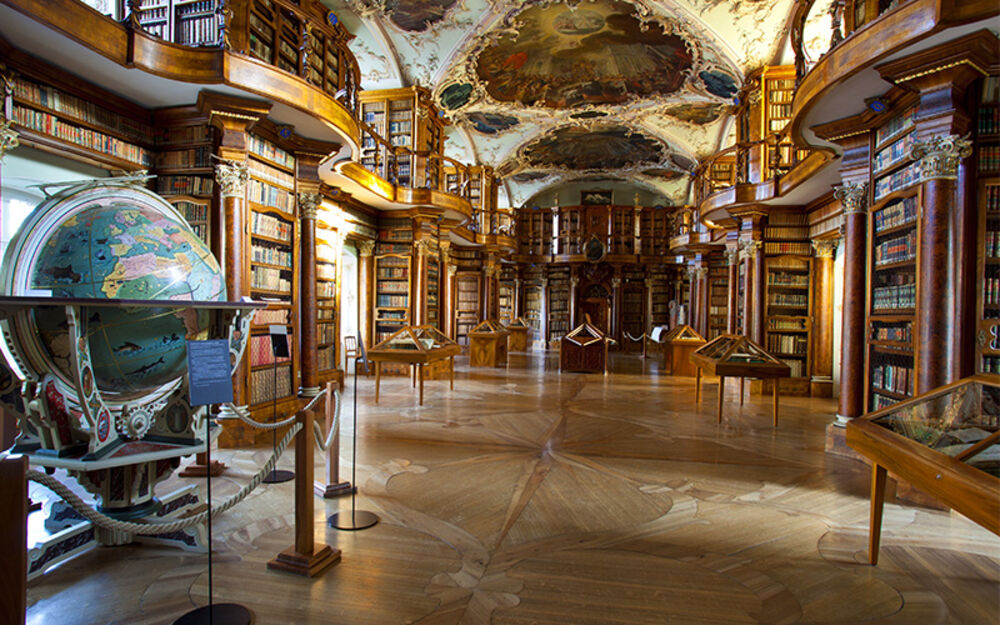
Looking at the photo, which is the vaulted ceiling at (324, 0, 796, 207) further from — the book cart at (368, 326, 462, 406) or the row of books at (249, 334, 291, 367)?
the row of books at (249, 334, 291, 367)

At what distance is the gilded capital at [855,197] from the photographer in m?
5.71

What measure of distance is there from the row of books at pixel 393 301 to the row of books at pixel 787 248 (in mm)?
7520

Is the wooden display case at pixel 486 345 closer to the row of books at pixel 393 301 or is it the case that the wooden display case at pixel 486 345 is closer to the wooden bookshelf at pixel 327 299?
the row of books at pixel 393 301

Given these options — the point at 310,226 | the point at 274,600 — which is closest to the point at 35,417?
the point at 274,600

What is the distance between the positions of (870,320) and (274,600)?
5.92 meters

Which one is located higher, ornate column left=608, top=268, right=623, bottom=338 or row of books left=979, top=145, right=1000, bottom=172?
row of books left=979, top=145, right=1000, bottom=172

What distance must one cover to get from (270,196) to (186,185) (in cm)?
87

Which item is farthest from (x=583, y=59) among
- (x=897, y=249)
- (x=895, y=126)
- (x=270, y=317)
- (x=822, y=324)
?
(x=270, y=317)

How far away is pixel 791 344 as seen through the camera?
9953 millimetres

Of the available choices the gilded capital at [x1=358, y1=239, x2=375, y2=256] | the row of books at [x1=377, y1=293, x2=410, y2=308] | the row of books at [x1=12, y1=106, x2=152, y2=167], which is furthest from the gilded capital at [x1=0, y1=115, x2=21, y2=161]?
the row of books at [x1=377, y1=293, x2=410, y2=308]

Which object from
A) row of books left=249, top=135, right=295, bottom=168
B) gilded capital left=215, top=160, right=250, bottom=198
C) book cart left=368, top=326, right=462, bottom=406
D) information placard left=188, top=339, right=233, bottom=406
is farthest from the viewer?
book cart left=368, top=326, right=462, bottom=406

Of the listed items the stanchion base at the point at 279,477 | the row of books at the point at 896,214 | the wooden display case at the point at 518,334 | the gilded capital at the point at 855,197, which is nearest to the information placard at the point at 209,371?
the stanchion base at the point at 279,477

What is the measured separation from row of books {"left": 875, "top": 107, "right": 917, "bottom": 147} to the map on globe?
6.14 meters

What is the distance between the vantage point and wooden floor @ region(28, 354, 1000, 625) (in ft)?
8.50
